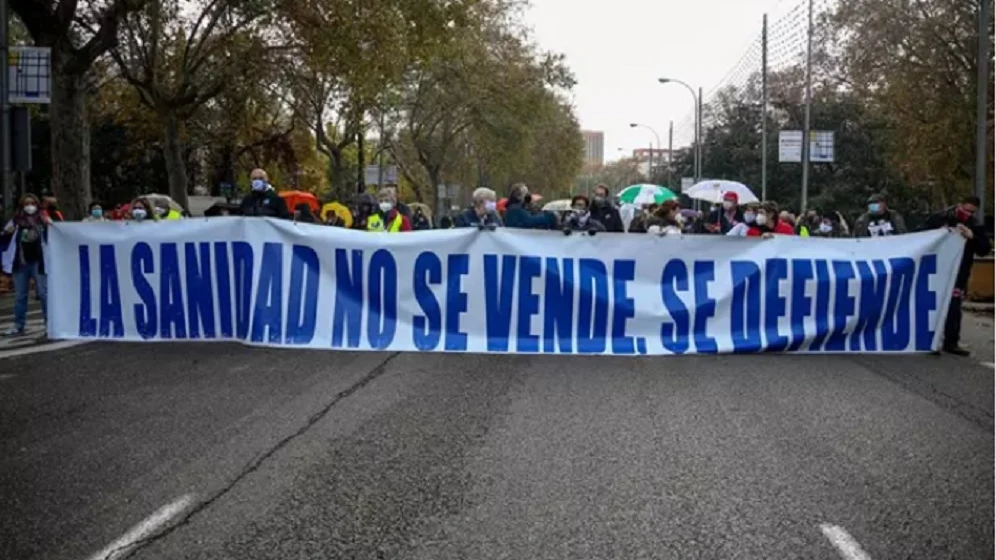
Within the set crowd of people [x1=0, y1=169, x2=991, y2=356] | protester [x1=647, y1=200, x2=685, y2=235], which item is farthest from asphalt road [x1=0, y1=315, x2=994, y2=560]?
protester [x1=647, y1=200, x2=685, y2=235]

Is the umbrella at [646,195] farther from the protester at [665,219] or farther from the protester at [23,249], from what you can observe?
the protester at [23,249]

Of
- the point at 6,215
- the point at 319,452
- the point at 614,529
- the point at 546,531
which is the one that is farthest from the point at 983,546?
the point at 6,215

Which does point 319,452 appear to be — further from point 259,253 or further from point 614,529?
point 259,253

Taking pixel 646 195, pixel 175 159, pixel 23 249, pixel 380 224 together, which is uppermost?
pixel 175 159

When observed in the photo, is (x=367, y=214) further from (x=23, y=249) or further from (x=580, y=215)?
(x=23, y=249)

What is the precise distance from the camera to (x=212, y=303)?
10195mm

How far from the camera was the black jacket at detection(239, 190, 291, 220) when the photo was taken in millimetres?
11852

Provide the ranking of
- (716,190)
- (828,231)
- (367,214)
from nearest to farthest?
(367,214) → (828,231) → (716,190)

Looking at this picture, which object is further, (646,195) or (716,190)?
(646,195)

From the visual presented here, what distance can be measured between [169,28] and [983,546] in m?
34.9

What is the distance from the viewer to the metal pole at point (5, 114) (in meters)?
18.1

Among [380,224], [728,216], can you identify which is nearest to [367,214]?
[380,224]

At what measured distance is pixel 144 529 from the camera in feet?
15.1

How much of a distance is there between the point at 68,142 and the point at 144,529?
21112mm
